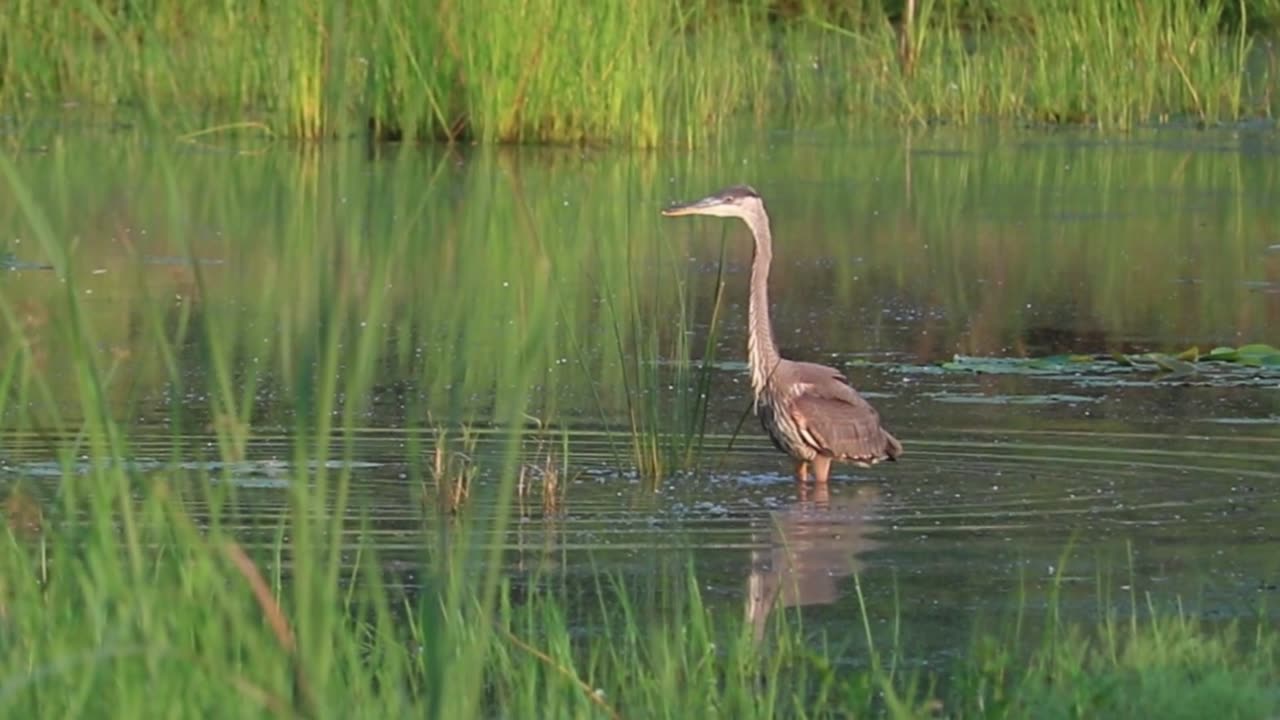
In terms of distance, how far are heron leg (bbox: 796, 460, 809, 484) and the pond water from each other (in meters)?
0.04

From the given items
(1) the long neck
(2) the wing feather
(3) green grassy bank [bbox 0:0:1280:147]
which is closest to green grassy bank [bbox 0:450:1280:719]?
(2) the wing feather

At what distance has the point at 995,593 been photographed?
5.34 meters

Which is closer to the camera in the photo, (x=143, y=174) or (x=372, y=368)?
(x=372, y=368)

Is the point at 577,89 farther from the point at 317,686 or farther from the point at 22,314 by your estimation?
the point at 317,686

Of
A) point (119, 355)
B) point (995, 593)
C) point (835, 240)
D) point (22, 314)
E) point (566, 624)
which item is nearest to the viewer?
point (119, 355)

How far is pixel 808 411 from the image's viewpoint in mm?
7000

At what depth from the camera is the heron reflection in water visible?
5.30 meters

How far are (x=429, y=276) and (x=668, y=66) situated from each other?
243 inches

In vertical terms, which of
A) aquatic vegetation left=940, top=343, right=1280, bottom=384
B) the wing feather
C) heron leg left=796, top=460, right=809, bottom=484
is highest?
the wing feather

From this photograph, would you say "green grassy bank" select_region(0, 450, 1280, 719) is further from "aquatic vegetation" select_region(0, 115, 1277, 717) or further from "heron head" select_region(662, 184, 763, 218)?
"heron head" select_region(662, 184, 763, 218)

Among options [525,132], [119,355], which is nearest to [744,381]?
[119,355]

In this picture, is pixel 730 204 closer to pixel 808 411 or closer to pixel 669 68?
pixel 808 411

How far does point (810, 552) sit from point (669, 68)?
35.4 ft

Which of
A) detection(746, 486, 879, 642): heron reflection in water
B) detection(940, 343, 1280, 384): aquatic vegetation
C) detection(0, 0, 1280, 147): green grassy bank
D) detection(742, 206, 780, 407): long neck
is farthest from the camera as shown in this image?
detection(0, 0, 1280, 147): green grassy bank
